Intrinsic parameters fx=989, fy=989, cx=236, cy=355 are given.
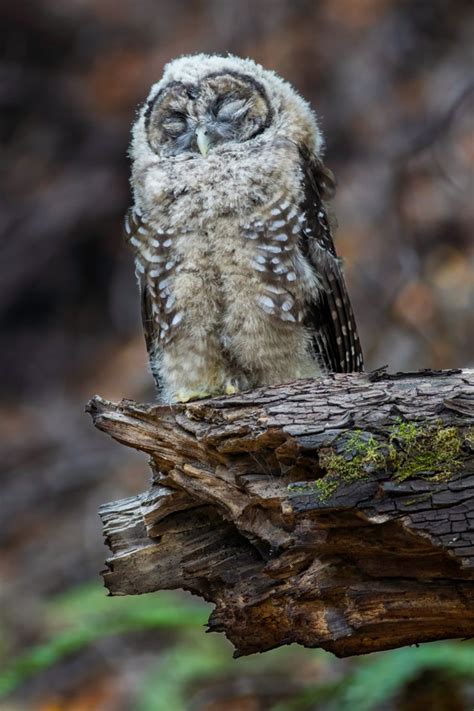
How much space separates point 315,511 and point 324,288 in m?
1.64

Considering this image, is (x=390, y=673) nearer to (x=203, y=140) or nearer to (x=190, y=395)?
(x=190, y=395)

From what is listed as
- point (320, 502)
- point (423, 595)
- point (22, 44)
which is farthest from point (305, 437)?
point (22, 44)

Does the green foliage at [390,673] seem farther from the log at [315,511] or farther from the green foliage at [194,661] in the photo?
the log at [315,511]

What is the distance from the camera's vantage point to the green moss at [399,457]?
122 inches

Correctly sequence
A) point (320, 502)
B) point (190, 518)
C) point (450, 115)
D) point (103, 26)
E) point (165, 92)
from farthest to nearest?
point (103, 26), point (450, 115), point (165, 92), point (190, 518), point (320, 502)

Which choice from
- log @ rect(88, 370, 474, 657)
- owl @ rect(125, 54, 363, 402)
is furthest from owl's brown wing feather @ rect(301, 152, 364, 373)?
log @ rect(88, 370, 474, 657)

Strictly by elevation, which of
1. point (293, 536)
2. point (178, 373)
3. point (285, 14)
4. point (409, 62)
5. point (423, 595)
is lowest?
point (423, 595)

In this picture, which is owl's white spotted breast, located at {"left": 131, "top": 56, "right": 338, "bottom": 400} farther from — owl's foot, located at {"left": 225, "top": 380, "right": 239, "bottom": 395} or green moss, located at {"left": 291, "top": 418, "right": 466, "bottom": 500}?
green moss, located at {"left": 291, "top": 418, "right": 466, "bottom": 500}

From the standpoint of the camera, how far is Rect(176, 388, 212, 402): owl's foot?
4.39m

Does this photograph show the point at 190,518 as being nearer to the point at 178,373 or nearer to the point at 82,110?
the point at 178,373

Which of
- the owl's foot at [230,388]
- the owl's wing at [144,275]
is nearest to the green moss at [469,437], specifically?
the owl's foot at [230,388]

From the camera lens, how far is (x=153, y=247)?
4.46 meters

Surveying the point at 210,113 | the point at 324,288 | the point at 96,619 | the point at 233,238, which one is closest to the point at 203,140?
the point at 210,113

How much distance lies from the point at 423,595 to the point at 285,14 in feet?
23.2
